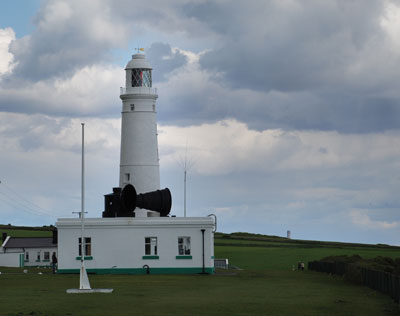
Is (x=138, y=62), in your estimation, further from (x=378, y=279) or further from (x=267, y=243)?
(x=267, y=243)

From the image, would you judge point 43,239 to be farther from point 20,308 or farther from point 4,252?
point 20,308

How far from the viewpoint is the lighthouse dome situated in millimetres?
62281

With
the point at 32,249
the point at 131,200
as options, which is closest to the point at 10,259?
the point at 32,249

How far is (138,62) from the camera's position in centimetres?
6253

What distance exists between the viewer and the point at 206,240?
173 ft

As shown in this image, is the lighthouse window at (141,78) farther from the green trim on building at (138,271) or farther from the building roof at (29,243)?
the building roof at (29,243)

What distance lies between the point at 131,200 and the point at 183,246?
520 centimetres

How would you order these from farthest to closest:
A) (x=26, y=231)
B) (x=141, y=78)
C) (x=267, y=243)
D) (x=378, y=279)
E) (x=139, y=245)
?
(x=26, y=231)
(x=267, y=243)
(x=141, y=78)
(x=139, y=245)
(x=378, y=279)

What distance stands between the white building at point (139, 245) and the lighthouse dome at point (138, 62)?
48.6ft

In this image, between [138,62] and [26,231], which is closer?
[138,62]

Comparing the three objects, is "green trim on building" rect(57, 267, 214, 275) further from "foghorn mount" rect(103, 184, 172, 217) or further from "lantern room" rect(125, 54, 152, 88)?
"lantern room" rect(125, 54, 152, 88)

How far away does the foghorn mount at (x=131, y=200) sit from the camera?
5497 cm

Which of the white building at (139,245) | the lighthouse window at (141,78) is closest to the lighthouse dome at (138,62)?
the lighthouse window at (141,78)

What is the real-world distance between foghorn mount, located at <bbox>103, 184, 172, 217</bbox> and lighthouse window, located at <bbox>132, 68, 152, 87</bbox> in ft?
30.4
